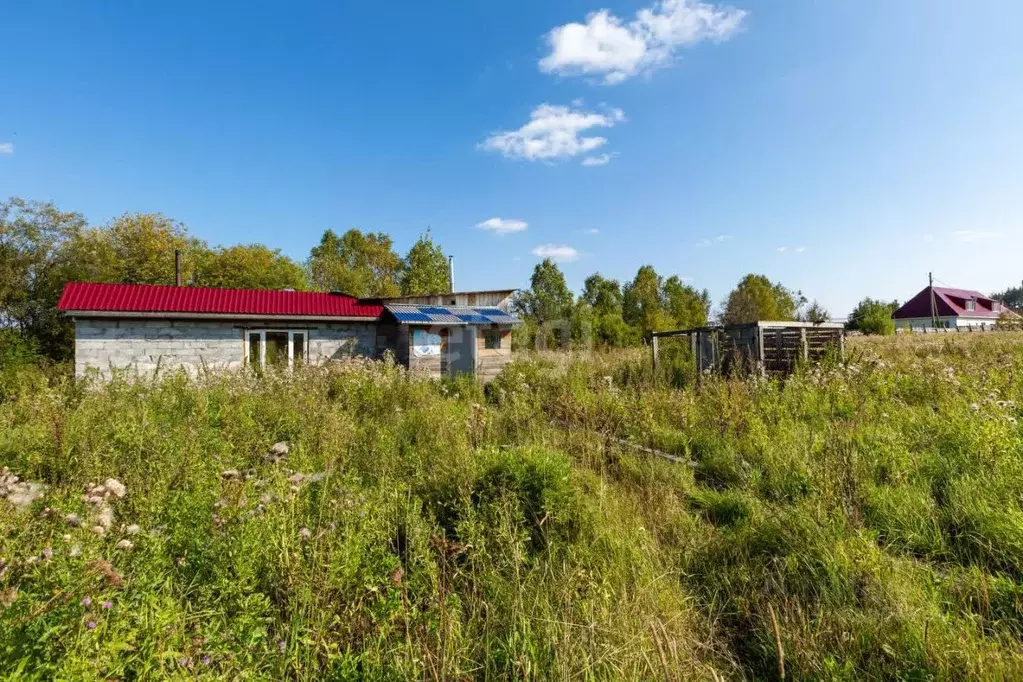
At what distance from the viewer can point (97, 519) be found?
2.25 metres

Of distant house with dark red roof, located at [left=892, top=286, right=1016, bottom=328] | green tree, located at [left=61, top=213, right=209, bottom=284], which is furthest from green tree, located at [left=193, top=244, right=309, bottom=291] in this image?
distant house with dark red roof, located at [left=892, top=286, right=1016, bottom=328]

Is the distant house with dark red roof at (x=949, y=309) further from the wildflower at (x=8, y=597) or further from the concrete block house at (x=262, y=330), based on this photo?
the wildflower at (x=8, y=597)

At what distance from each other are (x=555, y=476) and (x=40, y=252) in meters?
27.5

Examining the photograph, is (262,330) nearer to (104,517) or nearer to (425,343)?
(425,343)

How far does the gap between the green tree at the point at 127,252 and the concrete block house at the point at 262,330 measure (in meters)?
11.0

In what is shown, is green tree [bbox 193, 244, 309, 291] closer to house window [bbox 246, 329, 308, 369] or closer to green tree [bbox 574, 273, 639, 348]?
house window [bbox 246, 329, 308, 369]

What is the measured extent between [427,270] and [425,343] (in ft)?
60.3

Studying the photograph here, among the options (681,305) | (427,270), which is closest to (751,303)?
(681,305)

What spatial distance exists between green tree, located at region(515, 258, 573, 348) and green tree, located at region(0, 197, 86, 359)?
2464cm

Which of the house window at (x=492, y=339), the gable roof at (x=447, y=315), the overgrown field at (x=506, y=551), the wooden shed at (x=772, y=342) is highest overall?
the gable roof at (x=447, y=315)

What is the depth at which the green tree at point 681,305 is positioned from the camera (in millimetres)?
38031

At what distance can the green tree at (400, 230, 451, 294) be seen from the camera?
3288cm

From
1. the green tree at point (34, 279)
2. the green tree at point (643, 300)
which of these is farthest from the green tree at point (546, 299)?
the green tree at point (34, 279)

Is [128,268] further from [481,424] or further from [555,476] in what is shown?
[555,476]
